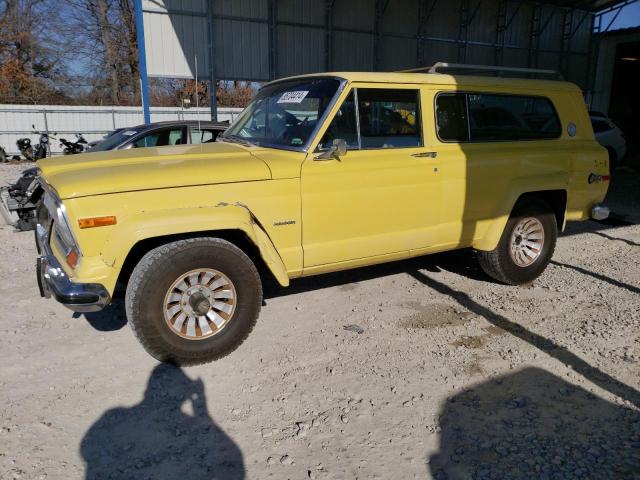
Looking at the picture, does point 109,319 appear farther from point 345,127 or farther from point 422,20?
point 422,20

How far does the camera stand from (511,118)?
5031 millimetres

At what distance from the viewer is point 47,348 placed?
3.90 m

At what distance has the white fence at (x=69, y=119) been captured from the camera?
59.0 ft

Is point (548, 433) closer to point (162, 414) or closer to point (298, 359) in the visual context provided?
point (298, 359)

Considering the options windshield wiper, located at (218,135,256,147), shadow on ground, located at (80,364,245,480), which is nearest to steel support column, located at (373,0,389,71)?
windshield wiper, located at (218,135,256,147)

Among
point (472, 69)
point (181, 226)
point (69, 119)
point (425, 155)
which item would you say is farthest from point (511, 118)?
point (69, 119)

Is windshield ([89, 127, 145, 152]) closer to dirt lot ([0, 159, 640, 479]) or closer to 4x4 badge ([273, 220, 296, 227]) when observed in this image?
dirt lot ([0, 159, 640, 479])

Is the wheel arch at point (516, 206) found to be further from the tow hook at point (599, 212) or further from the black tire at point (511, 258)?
the tow hook at point (599, 212)

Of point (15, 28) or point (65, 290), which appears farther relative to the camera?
point (15, 28)

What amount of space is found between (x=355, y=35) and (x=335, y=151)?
505 inches

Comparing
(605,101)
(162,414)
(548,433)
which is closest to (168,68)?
(162,414)

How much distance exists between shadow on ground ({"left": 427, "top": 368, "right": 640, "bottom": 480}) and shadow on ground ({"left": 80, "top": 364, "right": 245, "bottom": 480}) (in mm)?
1173

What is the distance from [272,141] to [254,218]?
0.90 metres

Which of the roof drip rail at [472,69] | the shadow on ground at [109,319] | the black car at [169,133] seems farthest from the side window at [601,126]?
the shadow on ground at [109,319]
